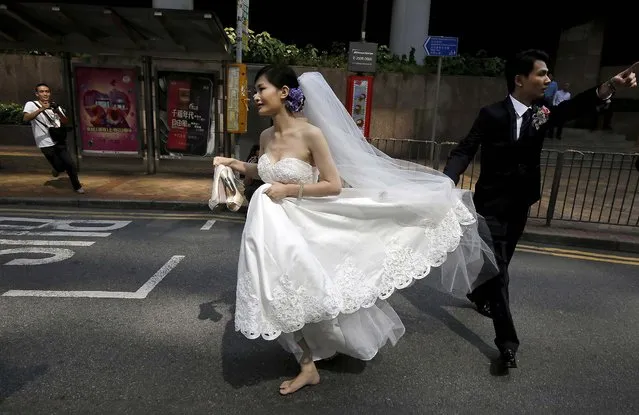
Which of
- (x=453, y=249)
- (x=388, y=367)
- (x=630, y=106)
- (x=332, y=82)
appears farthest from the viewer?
(x=630, y=106)

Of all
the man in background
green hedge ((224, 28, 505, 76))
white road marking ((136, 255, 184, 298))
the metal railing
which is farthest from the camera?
green hedge ((224, 28, 505, 76))

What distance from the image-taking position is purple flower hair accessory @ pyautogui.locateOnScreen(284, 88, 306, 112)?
2760 millimetres

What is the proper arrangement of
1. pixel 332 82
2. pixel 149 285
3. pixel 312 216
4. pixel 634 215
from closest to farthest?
pixel 312 216, pixel 149 285, pixel 634 215, pixel 332 82

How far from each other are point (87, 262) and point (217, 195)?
290 centimetres

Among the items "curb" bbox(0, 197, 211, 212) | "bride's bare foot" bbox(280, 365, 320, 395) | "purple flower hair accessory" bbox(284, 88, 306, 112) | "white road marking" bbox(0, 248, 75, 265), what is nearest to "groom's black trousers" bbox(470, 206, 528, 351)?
"bride's bare foot" bbox(280, 365, 320, 395)

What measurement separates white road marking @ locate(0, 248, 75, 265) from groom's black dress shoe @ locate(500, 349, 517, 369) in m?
4.51

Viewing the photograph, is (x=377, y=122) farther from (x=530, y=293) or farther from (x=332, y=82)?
(x=530, y=293)

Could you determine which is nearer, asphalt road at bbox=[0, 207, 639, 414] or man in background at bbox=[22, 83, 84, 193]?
asphalt road at bbox=[0, 207, 639, 414]

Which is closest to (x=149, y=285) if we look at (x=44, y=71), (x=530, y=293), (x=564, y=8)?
(x=530, y=293)

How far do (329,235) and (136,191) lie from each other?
21.5ft

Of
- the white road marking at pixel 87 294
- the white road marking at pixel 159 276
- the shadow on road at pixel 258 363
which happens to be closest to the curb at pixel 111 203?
the white road marking at pixel 159 276

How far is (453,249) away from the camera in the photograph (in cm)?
289

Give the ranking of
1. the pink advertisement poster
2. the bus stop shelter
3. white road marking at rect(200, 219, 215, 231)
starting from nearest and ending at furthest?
1. white road marking at rect(200, 219, 215, 231)
2. the bus stop shelter
3. the pink advertisement poster

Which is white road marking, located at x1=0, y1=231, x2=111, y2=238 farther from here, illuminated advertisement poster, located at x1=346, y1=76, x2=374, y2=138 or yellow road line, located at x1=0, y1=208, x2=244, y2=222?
illuminated advertisement poster, located at x1=346, y1=76, x2=374, y2=138
